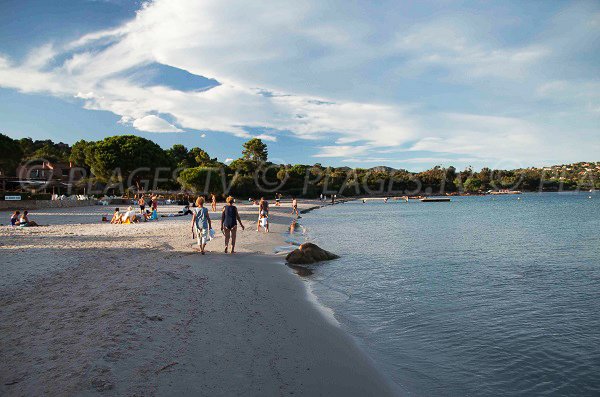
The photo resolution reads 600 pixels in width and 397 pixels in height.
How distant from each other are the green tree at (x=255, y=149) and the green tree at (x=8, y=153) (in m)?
68.8

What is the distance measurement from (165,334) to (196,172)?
7255 cm

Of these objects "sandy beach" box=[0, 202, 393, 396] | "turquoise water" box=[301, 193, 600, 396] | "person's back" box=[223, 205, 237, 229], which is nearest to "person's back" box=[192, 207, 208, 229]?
"person's back" box=[223, 205, 237, 229]

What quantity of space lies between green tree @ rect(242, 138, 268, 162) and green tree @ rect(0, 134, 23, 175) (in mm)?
68770

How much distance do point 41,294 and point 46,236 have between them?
11.4m

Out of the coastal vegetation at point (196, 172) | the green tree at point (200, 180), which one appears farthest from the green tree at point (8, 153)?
the green tree at point (200, 180)

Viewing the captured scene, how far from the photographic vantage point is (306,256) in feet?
44.7

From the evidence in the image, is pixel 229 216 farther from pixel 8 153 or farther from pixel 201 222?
pixel 8 153

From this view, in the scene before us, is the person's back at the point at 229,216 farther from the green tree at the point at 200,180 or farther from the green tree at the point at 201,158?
the green tree at the point at 201,158

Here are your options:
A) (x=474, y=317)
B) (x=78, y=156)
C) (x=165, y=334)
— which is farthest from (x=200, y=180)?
(x=165, y=334)

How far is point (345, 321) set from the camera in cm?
738

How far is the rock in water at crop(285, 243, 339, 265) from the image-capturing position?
13.4 meters

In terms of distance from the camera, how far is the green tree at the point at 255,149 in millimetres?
115750

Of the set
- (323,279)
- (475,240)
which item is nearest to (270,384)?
(323,279)

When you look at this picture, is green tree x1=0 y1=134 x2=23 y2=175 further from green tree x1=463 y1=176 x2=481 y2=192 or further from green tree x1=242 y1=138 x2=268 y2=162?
green tree x1=463 y1=176 x2=481 y2=192
